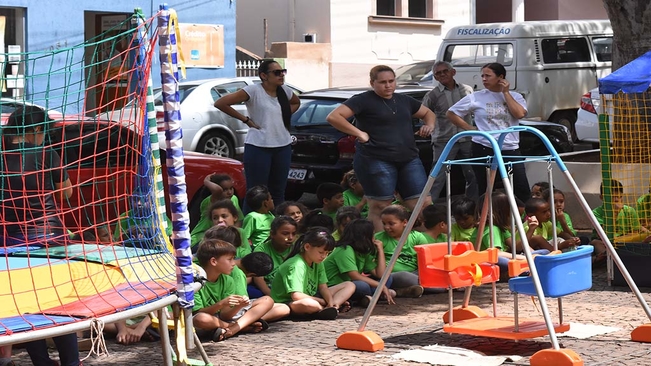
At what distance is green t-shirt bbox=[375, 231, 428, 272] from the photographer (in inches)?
358

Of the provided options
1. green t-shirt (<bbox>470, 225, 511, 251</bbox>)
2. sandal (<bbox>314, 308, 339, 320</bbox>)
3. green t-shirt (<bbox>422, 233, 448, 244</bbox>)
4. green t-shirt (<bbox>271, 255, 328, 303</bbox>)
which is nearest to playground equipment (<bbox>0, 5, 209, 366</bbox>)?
green t-shirt (<bbox>271, 255, 328, 303</bbox>)

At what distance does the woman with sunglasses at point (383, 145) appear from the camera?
930 cm

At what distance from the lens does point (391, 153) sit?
9.30m

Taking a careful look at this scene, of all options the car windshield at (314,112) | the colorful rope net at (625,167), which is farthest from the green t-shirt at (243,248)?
the car windshield at (314,112)

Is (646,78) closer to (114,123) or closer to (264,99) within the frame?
(264,99)

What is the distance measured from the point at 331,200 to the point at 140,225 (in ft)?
14.3

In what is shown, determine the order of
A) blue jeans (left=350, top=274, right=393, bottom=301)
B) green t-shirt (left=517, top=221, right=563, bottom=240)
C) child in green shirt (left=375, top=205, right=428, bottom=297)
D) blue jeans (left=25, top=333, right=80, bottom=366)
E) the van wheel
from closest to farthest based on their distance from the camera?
blue jeans (left=25, top=333, right=80, bottom=366)
blue jeans (left=350, top=274, right=393, bottom=301)
child in green shirt (left=375, top=205, right=428, bottom=297)
green t-shirt (left=517, top=221, right=563, bottom=240)
the van wheel

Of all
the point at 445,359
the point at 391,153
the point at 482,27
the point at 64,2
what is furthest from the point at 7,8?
the point at 445,359

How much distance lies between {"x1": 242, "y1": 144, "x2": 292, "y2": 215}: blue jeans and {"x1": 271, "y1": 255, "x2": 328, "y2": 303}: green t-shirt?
248 centimetres

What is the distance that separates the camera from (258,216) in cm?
955

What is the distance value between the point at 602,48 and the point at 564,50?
3.07ft

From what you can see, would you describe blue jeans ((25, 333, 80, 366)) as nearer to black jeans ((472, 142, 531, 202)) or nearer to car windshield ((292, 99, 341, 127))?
black jeans ((472, 142, 531, 202))

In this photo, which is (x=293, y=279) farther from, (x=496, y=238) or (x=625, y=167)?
(x=625, y=167)

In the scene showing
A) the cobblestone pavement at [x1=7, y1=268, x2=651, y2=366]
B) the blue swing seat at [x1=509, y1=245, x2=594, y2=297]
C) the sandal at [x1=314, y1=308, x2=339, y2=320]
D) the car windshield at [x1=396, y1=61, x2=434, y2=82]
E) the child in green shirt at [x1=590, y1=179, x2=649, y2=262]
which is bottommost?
the cobblestone pavement at [x1=7, y1=268, x2=651, y2=366]
